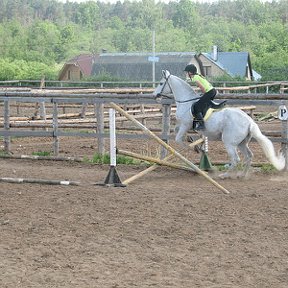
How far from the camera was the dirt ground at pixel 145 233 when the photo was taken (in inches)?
240

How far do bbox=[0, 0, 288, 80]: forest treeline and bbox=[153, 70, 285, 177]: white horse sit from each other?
38.1 metres

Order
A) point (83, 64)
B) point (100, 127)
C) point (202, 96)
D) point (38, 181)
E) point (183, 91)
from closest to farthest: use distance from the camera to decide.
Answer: point (38, 181) < point (202, 96) < point (183, 91) < point (100, 127) < point (83, 64)

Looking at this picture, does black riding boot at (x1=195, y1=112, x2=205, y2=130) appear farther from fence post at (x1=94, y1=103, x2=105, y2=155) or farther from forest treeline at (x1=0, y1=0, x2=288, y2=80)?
forest treeline at (x1=0, y1=0, x2=288, y2=80)

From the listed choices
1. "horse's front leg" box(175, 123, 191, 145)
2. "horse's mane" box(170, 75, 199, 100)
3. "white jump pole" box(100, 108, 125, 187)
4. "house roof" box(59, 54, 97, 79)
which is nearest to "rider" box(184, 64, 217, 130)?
"horse's front leg" box(175, 123, 191, 145)

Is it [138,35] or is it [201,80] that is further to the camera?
[138,35]

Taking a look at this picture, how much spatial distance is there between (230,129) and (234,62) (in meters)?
59.5

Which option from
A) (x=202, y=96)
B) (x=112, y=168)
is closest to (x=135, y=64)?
(x=202, y=96)

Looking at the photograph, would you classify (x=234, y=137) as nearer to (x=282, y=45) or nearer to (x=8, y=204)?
(x=8, y=204)

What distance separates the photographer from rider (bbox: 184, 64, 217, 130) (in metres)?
11.3

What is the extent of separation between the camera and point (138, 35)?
125000mm

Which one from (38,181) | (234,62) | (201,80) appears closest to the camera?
(38,181)

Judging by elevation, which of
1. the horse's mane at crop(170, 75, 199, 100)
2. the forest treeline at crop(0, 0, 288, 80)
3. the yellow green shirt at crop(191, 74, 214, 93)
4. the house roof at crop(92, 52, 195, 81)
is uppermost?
the yellow green shirt at crop(191, 74, 214, 93)

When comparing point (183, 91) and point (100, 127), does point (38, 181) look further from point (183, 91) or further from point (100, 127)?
point (100, 127)

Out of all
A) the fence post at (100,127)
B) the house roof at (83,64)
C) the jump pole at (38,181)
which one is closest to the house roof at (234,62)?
the house roof at (83,64)
